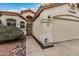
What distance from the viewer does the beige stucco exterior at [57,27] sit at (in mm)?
2937

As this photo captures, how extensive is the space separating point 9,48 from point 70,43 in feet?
2.92

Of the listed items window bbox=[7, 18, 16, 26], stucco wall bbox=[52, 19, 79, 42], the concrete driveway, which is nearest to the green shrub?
window bbox=[7, 18, 16, 26]

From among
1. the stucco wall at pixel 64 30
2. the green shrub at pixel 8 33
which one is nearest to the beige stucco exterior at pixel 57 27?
the stucco wall at pixel 64 30

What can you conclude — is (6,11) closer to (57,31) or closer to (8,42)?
(8,42)

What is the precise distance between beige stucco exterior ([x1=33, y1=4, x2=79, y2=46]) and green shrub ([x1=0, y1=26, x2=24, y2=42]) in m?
0.26

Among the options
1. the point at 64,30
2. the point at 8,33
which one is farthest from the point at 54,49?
the point at 8,33

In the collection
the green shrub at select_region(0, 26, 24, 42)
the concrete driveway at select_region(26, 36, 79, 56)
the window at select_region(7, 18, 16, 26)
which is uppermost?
the window at select_region(7, 18, 16, 26)

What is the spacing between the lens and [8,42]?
2934mm

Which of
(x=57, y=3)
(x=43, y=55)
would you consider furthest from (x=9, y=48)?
(x=57, y=3)

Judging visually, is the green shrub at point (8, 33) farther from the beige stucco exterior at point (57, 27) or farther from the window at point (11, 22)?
the beige stucco exterior at point (57, 27)

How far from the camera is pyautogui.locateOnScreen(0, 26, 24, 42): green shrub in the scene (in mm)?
A: 2936

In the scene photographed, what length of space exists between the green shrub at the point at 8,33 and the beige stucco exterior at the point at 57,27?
262 mm

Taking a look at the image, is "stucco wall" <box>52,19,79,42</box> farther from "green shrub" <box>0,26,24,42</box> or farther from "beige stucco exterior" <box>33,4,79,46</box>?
"green shrub" <box>0,26,24,42</box>

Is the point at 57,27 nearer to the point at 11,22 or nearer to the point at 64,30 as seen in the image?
the point at 64,30
